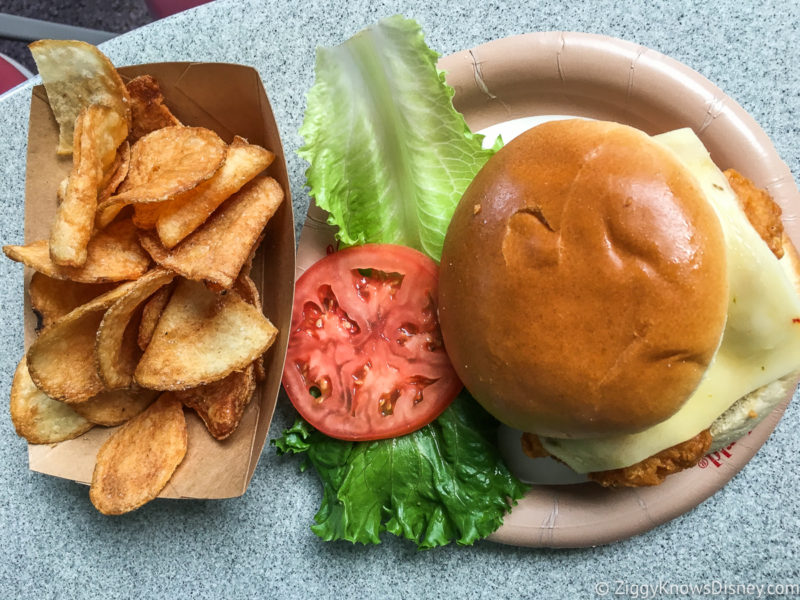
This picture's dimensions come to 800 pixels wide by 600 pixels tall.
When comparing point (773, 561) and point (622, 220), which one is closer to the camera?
point (622, 220)

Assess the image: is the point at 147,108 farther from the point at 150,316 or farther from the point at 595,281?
the point at 595,281

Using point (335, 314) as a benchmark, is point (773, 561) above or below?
below

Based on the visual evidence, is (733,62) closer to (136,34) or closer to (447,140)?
(447,140)

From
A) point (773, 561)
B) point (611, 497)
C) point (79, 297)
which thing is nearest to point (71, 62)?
point (79, 297)

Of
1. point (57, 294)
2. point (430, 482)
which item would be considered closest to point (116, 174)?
point (57, 294)

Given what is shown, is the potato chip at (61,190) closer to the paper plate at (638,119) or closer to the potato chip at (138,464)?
the potato chip at (138,464)

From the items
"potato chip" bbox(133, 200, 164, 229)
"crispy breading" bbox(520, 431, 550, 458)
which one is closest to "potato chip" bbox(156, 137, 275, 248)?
"potato chip" bbox(133, 200, 164, 229)
